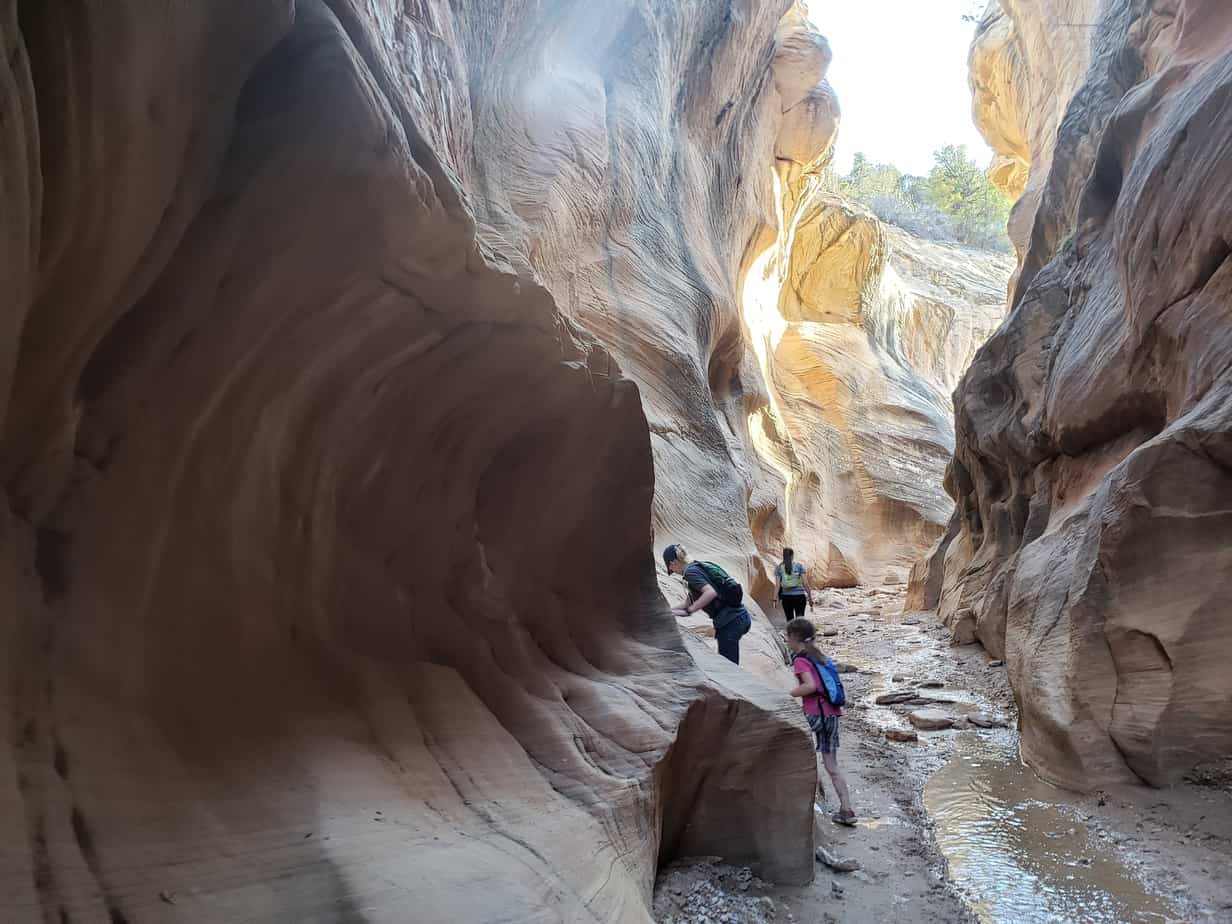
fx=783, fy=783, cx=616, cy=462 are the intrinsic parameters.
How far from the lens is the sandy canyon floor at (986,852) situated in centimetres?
375

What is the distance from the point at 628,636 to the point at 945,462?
1898cm

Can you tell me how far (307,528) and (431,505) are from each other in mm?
710

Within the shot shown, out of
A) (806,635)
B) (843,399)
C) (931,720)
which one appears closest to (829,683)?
(806,635)

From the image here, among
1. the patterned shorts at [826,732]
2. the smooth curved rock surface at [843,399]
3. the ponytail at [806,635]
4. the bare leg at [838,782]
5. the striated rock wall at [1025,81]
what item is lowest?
the bare leg at [838,782]

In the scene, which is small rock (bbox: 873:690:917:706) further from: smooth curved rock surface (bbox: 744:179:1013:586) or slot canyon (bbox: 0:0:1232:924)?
smooth curved rock surface (bbox: 744:179:1013:586)

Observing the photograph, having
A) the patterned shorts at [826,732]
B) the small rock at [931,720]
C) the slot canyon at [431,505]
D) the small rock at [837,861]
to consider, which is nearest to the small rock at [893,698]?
the slot canyon at [431,505]

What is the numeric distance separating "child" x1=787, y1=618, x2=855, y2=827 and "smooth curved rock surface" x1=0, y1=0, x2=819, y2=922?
0.54m

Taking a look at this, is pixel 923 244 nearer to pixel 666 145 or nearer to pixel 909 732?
pixel 666 145

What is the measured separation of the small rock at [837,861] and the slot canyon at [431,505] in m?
0.21

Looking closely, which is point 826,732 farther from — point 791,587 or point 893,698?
point 791,587

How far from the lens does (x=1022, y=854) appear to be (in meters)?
4.50

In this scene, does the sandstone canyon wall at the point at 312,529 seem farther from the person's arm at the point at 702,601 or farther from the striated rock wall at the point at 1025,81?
the striated rock wall at the point at 1025,81

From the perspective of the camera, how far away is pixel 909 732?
21.8 feet

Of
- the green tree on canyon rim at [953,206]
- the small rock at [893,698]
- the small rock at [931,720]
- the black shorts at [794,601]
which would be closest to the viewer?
the small rock at [931,720]
